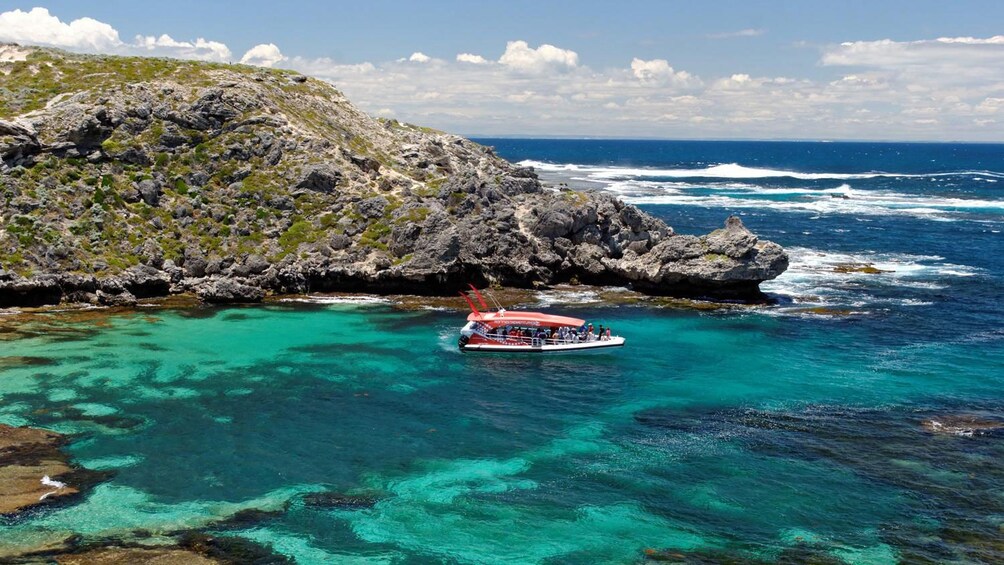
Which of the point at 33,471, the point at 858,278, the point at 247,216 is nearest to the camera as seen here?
the point at 33,471

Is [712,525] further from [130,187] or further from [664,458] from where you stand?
[130,187]

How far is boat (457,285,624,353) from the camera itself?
2322 inches

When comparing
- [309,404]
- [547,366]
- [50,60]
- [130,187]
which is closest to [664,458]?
[547,366]

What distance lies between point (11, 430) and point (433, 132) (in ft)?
312

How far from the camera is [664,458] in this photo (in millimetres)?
40438

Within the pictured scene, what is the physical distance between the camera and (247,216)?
7681cm

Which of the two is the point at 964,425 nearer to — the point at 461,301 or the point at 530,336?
the point at 530,336

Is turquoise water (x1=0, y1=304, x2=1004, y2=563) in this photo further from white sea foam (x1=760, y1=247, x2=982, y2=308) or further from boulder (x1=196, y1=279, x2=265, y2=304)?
white sea foam (x1=760, y1=247, x2=982, y2=308)

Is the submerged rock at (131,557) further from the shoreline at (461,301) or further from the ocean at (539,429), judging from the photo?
the shoreline at (461,301)

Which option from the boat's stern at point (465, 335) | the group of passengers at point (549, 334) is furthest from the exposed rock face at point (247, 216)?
the group of passengers at point (549, 334)

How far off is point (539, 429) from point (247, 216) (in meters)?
44.7

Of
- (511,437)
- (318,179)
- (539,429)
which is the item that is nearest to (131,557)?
(511,437)

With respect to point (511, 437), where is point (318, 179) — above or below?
above

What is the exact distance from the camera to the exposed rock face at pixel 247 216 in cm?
6969
